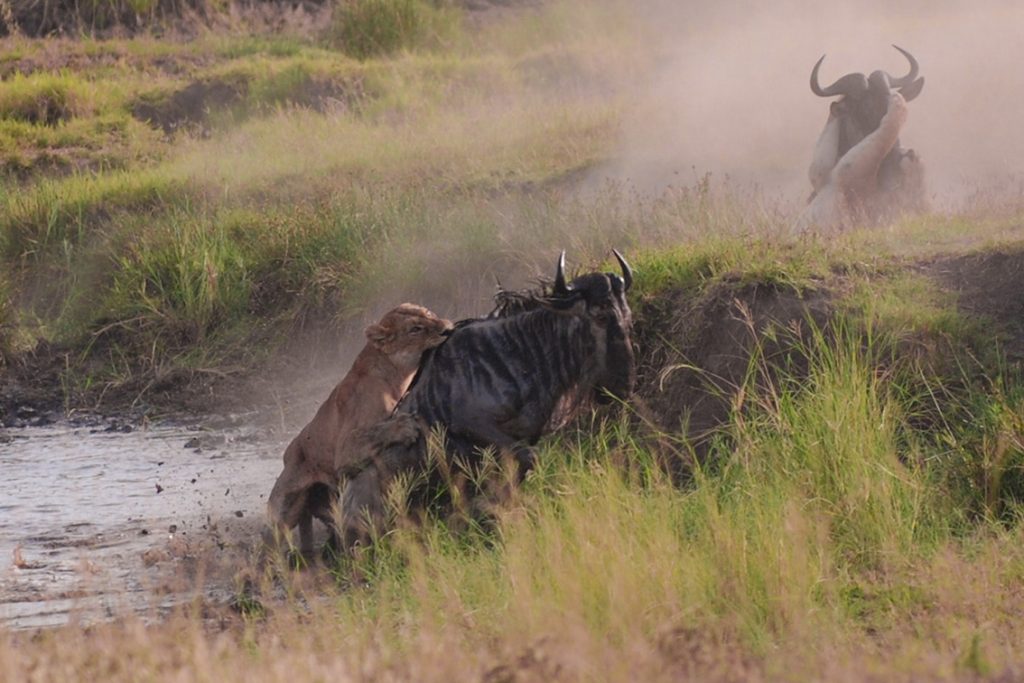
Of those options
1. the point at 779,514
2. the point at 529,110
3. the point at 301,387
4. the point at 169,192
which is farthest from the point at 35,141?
the point at 779,514

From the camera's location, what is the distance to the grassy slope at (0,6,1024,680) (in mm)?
4828

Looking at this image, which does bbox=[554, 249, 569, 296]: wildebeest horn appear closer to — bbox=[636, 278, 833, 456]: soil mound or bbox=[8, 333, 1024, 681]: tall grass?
bbox=[8, 333, 1024, 681]: tall grass

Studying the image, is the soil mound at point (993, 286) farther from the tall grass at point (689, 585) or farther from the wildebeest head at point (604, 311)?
the wildebeest head at point (604, 311)

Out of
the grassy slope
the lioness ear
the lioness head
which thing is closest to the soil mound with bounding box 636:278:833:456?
the grassy slope

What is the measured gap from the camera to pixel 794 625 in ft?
16.2

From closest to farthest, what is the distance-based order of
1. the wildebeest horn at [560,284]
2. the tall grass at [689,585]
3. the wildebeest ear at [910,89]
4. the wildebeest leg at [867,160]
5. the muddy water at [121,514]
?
the tall grass at [689,585] < the muddy water at [121,514] < the wildebeest horn at [560,284] < the wildebeest leg at [867,160] < the wildebeest ear at [910,89]

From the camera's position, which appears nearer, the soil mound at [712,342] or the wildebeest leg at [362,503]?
the wildebeest leg at [362,503]

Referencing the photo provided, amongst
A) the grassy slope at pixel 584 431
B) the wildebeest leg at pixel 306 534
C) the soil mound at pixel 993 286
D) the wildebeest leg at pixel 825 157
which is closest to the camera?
the grassy slope at pixel 584 431

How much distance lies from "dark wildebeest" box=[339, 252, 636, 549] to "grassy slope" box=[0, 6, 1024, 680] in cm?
27

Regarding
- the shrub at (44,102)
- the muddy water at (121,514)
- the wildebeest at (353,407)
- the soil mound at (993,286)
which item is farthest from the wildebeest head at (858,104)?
the shrub at (44,102)

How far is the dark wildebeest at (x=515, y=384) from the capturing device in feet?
24.0

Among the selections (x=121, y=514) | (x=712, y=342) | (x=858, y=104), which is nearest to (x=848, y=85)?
(x=858, y=104)

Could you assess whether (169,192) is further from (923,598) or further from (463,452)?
(923,598)

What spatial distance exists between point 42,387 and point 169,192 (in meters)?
2.76
